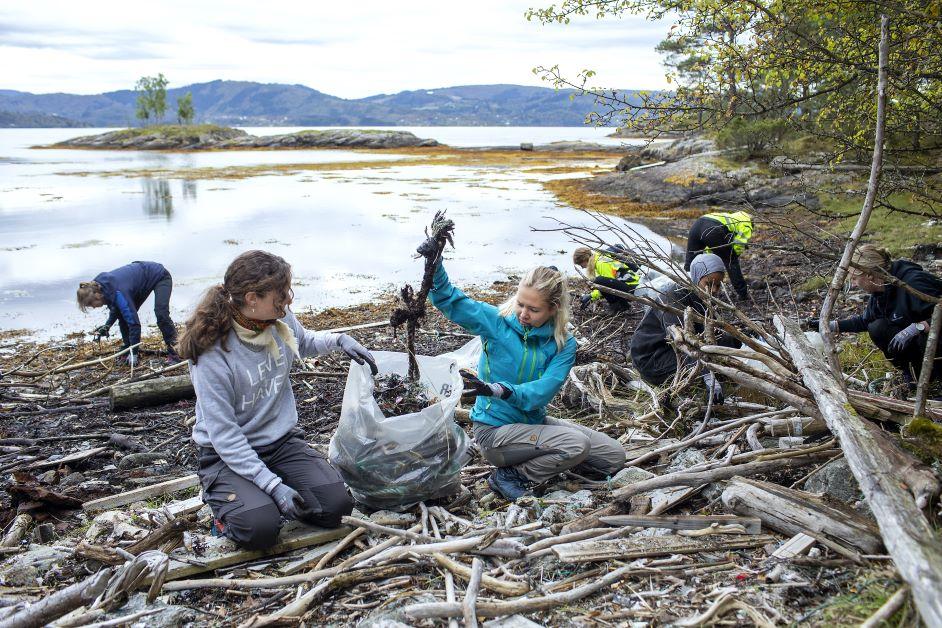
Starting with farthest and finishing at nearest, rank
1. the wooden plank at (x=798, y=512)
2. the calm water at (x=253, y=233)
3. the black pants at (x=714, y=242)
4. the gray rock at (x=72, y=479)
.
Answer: the calm water at (x=253, y=233) < the black pants at (x=714, y=242) < the gray rock at (x=72, y=479) < the wooden plank at (x=798, y=512)

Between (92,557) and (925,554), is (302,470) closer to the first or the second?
(92,557)

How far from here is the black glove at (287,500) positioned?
3.35 metres

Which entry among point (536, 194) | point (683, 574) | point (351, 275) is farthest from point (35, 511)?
point (536, 194)

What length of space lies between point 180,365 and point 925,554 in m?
A: 6.70

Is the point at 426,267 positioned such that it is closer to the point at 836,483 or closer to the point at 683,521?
the point at 683,521

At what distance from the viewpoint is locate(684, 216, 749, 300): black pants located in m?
8.57

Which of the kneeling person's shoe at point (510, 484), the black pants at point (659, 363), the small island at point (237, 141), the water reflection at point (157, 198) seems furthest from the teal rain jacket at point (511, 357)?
the small island at point (237, 141)

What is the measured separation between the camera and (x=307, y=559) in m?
3.34

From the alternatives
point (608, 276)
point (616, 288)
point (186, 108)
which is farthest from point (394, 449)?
point (186, 108)

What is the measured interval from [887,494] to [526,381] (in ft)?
6.64

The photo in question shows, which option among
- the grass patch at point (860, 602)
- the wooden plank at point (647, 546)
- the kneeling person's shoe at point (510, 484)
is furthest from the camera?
the kneeling person's shoe at point (510, 484)

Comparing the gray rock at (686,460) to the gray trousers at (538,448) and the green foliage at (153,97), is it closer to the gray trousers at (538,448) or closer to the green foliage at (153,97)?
the gray trousers at (538,448)

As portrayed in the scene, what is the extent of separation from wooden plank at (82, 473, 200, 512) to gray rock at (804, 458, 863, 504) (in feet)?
11.9

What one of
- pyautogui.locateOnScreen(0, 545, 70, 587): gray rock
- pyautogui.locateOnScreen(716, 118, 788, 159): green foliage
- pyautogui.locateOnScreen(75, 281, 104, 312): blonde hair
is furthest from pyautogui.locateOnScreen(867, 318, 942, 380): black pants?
pyautogui.locateOnScreen(716, 118, 788, 159): green foliage
